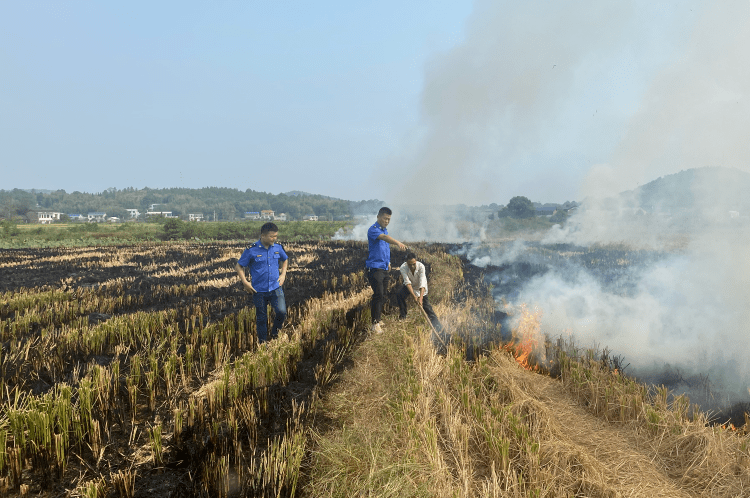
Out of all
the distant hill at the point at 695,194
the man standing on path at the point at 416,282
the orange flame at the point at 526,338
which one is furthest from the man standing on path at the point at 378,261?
the distant hill at the point at 695,194

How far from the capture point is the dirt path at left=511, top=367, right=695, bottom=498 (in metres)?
3.01

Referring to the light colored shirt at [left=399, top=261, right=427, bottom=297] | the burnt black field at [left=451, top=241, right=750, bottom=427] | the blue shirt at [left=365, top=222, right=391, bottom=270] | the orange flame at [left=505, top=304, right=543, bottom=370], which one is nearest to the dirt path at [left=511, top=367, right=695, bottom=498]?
the orange flame at [left=505, top=304, right=543, bottom=370]

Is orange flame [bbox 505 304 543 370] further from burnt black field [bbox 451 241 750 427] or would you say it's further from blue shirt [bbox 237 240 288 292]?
blue shirt [bbox 237 240 288 292]

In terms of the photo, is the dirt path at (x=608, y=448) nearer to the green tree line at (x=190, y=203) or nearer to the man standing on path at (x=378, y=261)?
the man standing on path at (x=378, y=261)

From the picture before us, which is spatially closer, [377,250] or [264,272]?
[264,272]

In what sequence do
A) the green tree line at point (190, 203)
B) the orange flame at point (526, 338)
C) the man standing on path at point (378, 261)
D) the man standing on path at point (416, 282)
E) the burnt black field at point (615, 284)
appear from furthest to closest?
1. the green tree line at point (190, 203)
2. the man standing on path at point (416, 282)
3. the man standing on path at point (378, 261)
4. the orange flame at point (526, 338)
5. the burnt black field at point (615, 284)

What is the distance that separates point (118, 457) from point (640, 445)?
194 inches

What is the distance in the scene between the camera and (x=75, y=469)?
117 inches

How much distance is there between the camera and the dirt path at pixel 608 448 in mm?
3014

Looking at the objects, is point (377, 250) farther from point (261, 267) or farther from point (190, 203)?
point (190, 203)

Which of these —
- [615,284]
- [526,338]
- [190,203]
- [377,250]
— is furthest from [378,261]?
[190,203]

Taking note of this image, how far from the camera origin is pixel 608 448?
354 centimetres

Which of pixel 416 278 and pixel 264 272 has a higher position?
pixel 264 272

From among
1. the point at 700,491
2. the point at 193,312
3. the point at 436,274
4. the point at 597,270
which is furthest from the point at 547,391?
the point at 597,270
